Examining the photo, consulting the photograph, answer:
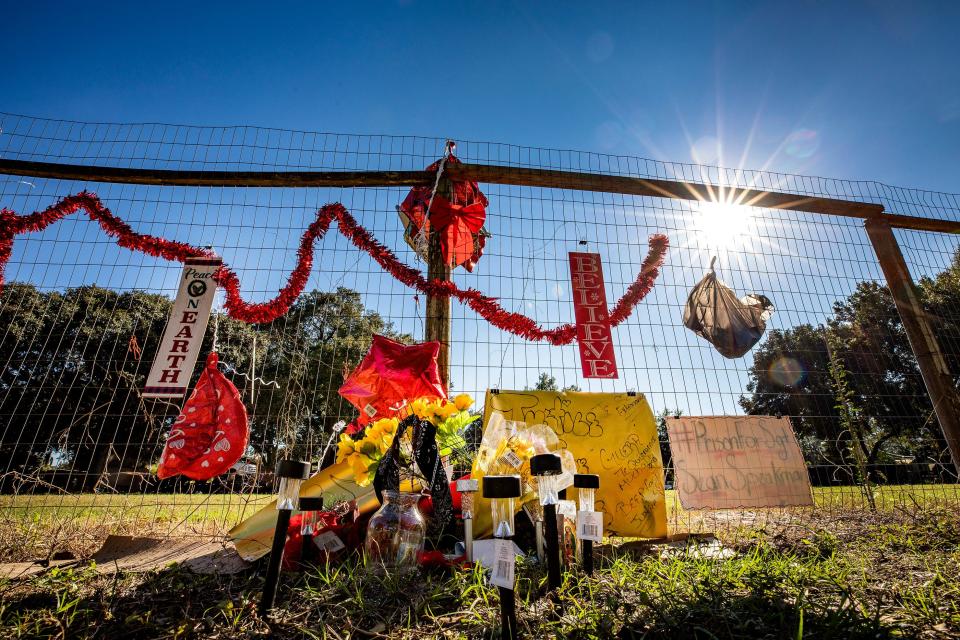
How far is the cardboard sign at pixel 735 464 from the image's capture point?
9.91 ft

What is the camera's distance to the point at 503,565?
3.59 feet

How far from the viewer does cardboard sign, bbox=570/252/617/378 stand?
3598 millimetres

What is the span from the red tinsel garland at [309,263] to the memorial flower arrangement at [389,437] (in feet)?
4.88

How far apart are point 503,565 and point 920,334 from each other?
5122 mm

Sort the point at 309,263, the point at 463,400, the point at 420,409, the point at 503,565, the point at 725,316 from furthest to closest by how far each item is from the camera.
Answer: the point at 725,316 < the point at 309,263 < the point at 463,400 < the point at 420,409 < the point at 503,565

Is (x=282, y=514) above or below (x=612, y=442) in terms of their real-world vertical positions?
below

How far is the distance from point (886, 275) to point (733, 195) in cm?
175

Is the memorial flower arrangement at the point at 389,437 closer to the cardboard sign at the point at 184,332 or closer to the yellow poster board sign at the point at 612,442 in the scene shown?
the yellow poster board sign at the point at 612,442

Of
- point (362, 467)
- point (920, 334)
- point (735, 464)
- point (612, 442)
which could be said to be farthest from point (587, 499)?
point (920, 334)

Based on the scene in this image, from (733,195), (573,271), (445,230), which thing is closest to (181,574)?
(445,230)

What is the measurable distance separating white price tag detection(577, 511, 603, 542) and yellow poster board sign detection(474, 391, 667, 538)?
1139 mm

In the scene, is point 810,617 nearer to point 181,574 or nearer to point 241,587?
point 241,587

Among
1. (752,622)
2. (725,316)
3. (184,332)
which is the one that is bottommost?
(752,622)

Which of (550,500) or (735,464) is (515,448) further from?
(735,464)
